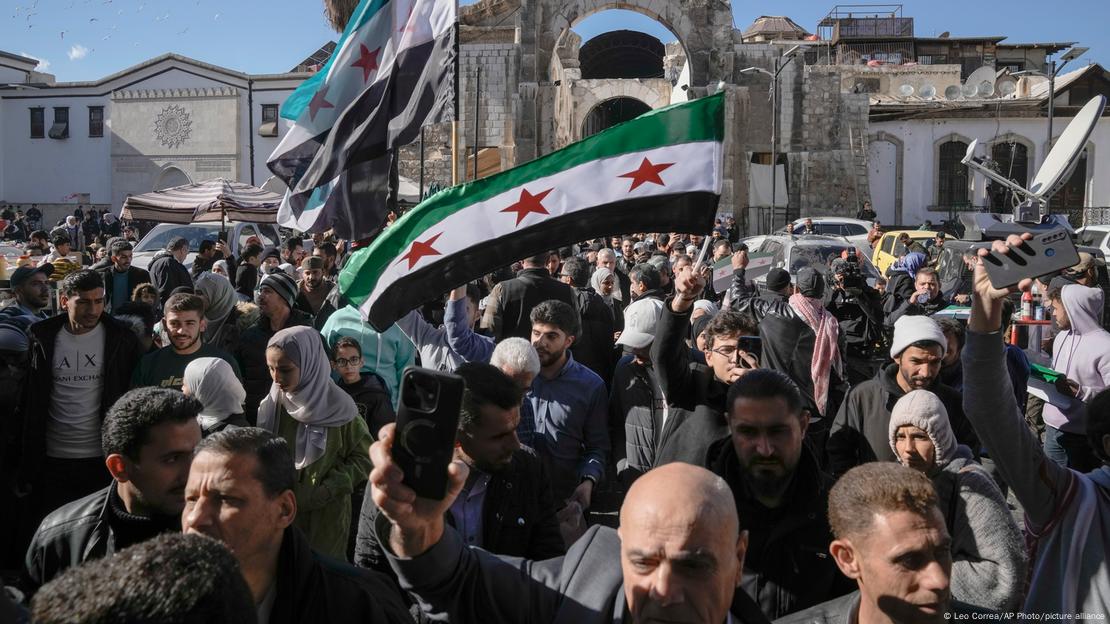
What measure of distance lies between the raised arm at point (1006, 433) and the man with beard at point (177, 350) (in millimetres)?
3794

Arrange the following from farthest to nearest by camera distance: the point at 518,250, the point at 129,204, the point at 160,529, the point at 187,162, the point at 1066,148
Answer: the point at 187,162, the point at 129,204, the point at 1066,148, the point at 518,250, the point at 160,529

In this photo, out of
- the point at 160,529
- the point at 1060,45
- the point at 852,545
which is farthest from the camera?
the point at 1060,45

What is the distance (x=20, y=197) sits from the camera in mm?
45344

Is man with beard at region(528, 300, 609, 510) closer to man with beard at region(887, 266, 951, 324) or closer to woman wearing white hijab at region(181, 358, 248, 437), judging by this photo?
woman wearing white hijab at region(181, 358, 248, 437)

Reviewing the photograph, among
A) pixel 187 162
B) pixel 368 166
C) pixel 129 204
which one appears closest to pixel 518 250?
pixel 368 166

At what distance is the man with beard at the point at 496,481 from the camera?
134 inches

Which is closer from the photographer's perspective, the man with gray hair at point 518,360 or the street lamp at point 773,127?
the man with gray hair at point 518,360

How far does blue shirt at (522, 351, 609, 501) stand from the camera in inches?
192

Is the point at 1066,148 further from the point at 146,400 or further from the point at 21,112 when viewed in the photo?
the point at 21,112

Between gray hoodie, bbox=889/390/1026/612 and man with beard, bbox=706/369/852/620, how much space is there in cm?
36

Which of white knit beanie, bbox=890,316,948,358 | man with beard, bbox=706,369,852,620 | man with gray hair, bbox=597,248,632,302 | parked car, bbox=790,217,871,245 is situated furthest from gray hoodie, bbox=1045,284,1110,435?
parked car, bbox=790,217,871,245

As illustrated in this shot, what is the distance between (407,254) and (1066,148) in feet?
22.4

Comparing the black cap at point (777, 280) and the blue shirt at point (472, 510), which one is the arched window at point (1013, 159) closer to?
the black cap at point (777, 280)

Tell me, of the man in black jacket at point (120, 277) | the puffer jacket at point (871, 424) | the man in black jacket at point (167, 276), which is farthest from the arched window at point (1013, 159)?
the puffer jacket at point (871, 424)
